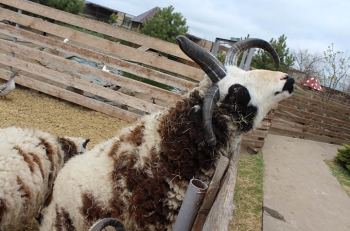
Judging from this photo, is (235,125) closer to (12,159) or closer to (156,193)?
(156,193)

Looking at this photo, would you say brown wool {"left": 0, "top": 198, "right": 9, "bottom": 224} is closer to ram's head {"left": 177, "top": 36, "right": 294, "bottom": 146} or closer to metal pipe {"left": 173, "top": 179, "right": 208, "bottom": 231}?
metal pipe {"left": 173, "top": 179, "right": 208, "bottom": 231}

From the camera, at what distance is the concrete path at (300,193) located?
185 inches

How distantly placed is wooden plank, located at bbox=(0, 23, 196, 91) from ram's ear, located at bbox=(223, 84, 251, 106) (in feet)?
13.8

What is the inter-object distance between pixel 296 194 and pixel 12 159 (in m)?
5.23

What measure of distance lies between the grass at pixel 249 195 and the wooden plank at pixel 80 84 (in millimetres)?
2541

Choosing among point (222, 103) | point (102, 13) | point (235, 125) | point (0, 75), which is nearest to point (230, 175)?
point (235, 125)

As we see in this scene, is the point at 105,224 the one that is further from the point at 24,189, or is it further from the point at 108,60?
the point at 108,60

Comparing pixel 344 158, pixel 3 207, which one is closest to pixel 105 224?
pixel 3 207

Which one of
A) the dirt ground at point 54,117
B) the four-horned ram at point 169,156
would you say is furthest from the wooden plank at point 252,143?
the four-horned ram at point 169,156

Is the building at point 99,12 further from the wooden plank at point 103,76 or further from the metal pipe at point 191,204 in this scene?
the metal pipe at point 191,204

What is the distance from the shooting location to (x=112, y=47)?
7.29 meters

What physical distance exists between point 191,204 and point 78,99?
20.9 ft

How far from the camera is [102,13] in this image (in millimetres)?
53281

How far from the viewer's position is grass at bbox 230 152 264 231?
4.38 meters
